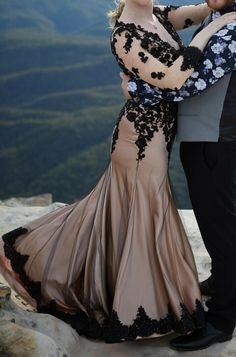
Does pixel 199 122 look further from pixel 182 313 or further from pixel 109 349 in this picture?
pixel 109 349

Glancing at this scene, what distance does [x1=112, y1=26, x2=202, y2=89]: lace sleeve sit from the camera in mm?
2176

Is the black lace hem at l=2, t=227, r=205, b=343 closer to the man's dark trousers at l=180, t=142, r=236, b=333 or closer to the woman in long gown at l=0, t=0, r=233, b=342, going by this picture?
the woman in long gown at l=0, t=0, r=233, b=342

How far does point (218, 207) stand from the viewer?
2.34 metres

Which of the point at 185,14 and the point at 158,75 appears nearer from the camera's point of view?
the point at 158,75

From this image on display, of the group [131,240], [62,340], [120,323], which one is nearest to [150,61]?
[131,240]

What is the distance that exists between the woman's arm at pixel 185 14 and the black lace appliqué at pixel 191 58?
0.45 meters

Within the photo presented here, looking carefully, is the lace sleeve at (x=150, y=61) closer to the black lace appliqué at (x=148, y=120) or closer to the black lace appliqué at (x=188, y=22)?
the black lace appliqué at (x=148, y=120)

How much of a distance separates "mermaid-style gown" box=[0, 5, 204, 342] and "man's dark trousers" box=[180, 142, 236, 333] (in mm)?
107

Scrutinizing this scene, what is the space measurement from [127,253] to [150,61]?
786 mm

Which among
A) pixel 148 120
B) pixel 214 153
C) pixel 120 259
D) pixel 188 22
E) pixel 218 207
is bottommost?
pixel 120 259

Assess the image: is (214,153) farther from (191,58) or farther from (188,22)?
(188,22)

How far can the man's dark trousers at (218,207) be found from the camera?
7.50 ft

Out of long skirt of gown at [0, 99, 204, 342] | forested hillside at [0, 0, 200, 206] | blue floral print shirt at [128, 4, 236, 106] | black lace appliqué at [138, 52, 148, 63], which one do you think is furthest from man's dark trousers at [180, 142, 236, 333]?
forested hillside at [0, 0, 200, 206]

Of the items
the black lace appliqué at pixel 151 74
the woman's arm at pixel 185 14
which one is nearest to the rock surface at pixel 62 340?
the black lace appliqué at pixel 151 74
